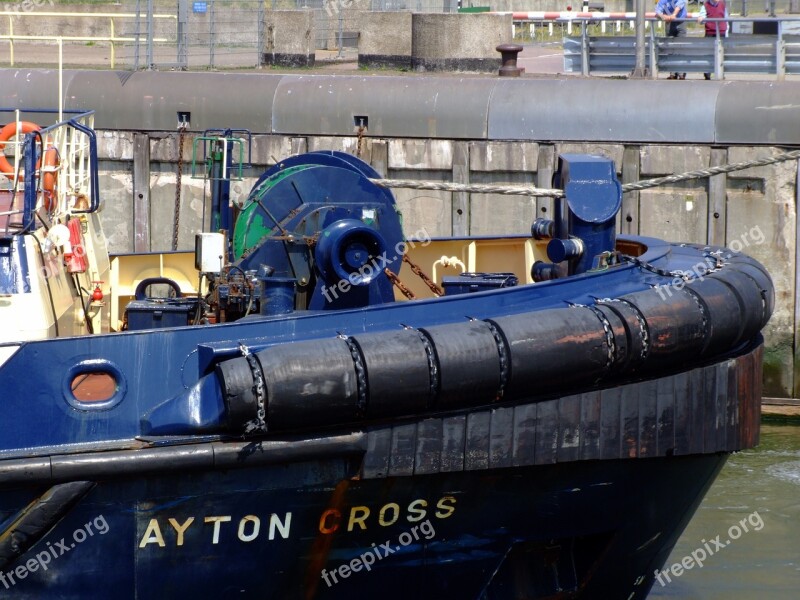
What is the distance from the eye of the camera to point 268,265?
7.28 meters

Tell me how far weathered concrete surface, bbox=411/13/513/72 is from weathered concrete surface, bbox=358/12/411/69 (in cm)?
11

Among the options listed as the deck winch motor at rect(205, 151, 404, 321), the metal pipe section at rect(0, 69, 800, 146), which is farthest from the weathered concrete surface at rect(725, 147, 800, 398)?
the deck winch motor at rect(205, 151, 404, 321)

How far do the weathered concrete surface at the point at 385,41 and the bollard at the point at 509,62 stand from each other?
7.81ft

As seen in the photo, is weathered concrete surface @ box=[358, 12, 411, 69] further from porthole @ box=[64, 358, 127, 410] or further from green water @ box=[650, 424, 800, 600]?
porthole @ box=[64, 358, 127, 410]

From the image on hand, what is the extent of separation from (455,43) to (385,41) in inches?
37.8

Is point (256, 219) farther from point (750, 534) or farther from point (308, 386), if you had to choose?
point (750, 534)

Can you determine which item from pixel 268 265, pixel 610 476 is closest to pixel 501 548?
pixel 610 476

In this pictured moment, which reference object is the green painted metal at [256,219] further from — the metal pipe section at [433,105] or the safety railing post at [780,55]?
the safety railing post at [780,55]

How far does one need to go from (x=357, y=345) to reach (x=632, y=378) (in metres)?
1.48

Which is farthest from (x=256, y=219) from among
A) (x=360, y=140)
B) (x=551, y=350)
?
(x=360, y=140)

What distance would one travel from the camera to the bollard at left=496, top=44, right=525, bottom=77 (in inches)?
548

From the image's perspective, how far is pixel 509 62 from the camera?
46.1 feet

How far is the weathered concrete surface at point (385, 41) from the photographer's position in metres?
16.3

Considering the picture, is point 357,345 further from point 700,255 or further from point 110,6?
point 110,6
